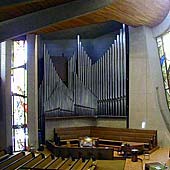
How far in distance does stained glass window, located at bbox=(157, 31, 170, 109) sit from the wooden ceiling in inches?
22.8

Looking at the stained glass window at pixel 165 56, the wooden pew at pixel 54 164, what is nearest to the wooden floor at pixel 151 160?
the wooden pew at pixel 54 164

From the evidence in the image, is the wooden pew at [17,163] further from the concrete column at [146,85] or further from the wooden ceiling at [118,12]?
the concrete column at [146,85]

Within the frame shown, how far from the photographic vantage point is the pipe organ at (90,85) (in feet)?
39.1

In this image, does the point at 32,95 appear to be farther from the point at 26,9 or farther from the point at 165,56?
the point at 165,56

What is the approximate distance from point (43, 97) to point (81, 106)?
54.5 inches

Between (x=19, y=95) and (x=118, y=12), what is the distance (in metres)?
4.31

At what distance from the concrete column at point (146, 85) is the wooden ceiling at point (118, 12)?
0.59 m

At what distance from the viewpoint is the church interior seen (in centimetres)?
1063

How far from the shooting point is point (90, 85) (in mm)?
12383

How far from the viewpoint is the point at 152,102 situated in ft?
38.5

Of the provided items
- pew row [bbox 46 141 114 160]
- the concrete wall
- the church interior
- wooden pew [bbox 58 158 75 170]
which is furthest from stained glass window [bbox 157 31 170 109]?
wooden pew [bbox 58 158 75 170]

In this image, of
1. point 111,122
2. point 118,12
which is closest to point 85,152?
point 111,122

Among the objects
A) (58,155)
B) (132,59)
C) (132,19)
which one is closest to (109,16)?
(132,19)

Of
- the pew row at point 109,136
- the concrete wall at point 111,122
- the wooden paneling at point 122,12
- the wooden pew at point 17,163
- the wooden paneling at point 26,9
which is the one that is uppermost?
the wooden paneling at point 122,12
